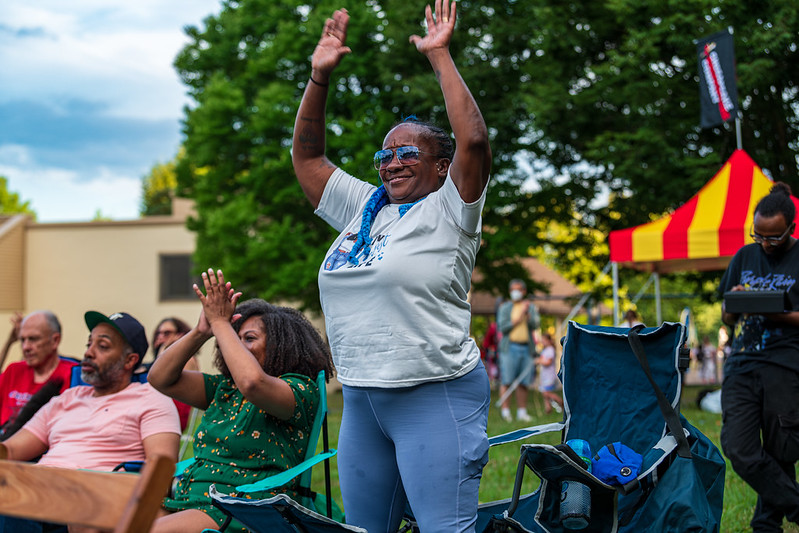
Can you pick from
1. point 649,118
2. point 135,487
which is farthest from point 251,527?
point 649,118

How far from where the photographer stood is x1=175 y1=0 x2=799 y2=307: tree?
1409 centimetres

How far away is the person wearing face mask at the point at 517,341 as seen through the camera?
11.1 meters

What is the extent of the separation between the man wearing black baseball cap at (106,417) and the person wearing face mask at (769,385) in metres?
3.01

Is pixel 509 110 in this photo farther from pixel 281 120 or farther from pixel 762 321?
pixel 762 321

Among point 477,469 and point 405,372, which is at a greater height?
point 405,372

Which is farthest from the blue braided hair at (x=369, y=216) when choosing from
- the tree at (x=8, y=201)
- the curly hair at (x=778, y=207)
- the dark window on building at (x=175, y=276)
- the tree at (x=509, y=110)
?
the tree at (x=8, y=201)

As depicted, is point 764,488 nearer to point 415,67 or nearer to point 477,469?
point 477,469

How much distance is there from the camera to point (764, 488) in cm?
416

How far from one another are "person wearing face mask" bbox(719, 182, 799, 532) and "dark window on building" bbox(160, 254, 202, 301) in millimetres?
22925

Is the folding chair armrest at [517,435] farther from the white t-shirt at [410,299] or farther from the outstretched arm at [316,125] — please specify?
the outstretched arm at [316,125]

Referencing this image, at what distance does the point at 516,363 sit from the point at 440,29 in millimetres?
9094

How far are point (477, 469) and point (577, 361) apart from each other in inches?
66.5

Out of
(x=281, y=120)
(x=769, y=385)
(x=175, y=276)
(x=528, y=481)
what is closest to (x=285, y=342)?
(x=769, y=385)

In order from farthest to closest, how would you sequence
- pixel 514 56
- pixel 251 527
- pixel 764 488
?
pixel 514 56 → pixel 764 488 → pixel 251 527
